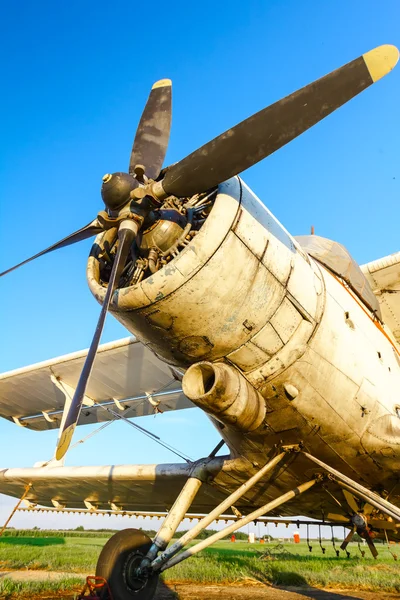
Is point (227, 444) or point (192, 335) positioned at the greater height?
point (192, 335)

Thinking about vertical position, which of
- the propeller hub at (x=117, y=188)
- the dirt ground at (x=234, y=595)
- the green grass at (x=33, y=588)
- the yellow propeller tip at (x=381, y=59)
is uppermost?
the yellow propeller tip at (x=381, y=59)

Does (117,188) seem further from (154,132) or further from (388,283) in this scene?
(388,283)

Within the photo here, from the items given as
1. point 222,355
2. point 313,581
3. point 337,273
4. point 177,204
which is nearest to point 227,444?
point 222,355

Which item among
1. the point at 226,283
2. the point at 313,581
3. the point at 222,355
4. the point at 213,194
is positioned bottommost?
the point at 313,581

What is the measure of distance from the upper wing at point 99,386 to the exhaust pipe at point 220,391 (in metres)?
5.19

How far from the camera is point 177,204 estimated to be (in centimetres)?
433

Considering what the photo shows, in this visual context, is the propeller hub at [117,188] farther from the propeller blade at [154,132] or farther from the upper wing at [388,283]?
the upper wing at [388,283]

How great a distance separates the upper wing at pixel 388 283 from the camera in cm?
759

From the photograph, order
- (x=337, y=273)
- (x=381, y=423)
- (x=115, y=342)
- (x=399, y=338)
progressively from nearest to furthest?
1. (x=381, y=423)
2. (x=337, y=273)
3. (x=399, y=338)
4. (x=115, y=342)

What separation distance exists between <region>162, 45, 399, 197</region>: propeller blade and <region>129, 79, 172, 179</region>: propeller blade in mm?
589

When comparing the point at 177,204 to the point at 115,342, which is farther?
the point at 115,342

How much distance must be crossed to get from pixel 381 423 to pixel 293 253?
8.05ft

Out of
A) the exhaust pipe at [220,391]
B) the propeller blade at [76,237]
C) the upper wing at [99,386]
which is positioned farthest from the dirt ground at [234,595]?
the propeller blade at [76,237]

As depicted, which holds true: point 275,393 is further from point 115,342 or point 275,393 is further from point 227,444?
point 115,342
